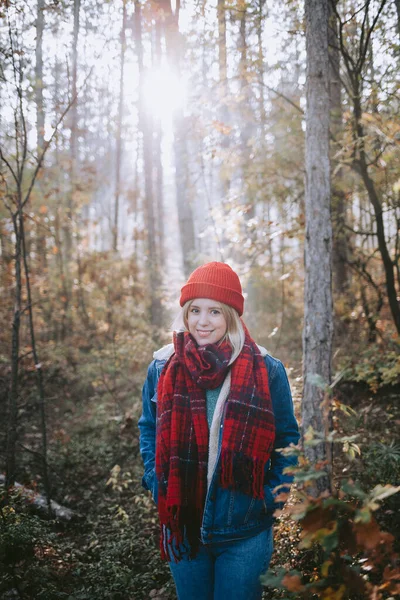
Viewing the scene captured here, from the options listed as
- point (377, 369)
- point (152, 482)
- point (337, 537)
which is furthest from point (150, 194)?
point (337, 537)

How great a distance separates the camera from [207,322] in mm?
2273

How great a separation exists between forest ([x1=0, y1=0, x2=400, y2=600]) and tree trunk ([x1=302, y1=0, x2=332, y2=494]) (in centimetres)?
2

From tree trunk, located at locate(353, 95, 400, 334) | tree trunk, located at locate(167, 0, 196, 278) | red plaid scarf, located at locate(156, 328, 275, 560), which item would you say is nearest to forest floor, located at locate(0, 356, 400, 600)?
red plaid scarf, located at locate(156, 328, 275, 560)

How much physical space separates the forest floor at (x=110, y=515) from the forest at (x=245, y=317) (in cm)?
2

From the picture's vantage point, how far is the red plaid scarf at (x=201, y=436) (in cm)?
Result: 200

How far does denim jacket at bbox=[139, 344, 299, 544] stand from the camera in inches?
77.9

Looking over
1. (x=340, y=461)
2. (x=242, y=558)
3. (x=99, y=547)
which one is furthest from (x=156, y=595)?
(x=340, y=461)

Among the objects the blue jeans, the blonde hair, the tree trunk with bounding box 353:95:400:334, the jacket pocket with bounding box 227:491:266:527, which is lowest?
the blue jeans

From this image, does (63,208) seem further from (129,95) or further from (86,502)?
(86,502)

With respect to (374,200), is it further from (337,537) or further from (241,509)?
(337,537)

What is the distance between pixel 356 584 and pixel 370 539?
0.24 meters

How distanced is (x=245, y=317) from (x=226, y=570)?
28.2 feet

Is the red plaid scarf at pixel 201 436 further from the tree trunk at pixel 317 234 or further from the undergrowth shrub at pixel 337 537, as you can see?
the tree trunk at pixel 317 234

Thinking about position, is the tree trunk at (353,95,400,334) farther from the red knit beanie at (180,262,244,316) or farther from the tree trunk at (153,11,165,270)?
the red knit beanie at (180,262,244,316)
